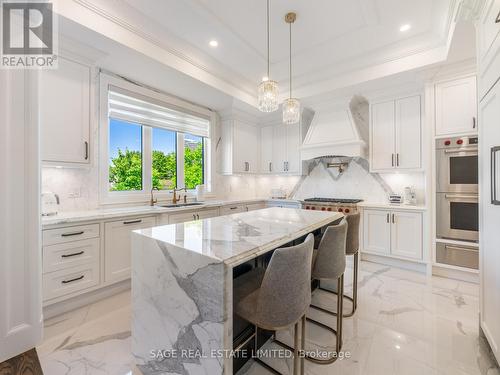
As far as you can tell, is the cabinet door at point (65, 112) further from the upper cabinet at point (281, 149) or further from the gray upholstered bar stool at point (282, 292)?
the upper cabinet at point (281, 149)

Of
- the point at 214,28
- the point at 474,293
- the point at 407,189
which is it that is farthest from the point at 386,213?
the point at 214,28

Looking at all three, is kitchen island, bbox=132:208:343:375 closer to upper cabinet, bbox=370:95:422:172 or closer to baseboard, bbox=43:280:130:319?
baseboard, bbox=43:280:130:319

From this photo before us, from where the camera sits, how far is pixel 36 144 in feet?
5.49

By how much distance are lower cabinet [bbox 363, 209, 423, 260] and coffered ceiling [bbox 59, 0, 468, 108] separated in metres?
2.01

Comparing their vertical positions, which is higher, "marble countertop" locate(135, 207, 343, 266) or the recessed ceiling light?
the recessed ceiling light

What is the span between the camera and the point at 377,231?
3516mm

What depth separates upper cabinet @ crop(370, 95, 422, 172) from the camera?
11.2 ft

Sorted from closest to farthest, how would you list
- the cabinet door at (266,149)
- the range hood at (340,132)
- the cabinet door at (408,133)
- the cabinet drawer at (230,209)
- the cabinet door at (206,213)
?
the cabinet door at (408,133)
the cabinet door at (206,213)
the range hood at (340,132)
the cabinet drawer at (230,209)
the cabinet door at (266,149)

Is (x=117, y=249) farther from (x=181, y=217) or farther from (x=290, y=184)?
(x=290, y=184)

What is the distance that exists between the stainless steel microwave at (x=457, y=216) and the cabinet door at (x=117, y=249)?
12.6ft

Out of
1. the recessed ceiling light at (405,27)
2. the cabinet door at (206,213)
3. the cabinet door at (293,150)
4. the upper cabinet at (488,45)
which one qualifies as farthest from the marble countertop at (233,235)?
the cabinet door at (293,150)

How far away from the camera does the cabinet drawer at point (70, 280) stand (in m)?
2.10

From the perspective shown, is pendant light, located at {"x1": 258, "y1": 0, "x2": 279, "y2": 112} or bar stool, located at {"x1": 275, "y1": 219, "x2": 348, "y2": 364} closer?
bar stool, located at {"x1": 275, "y1": 219, "x2": 348, "y2": 364}

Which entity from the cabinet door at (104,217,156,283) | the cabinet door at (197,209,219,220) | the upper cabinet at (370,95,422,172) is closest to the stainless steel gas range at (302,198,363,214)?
the upper cabinet at (370,95,422,172)
